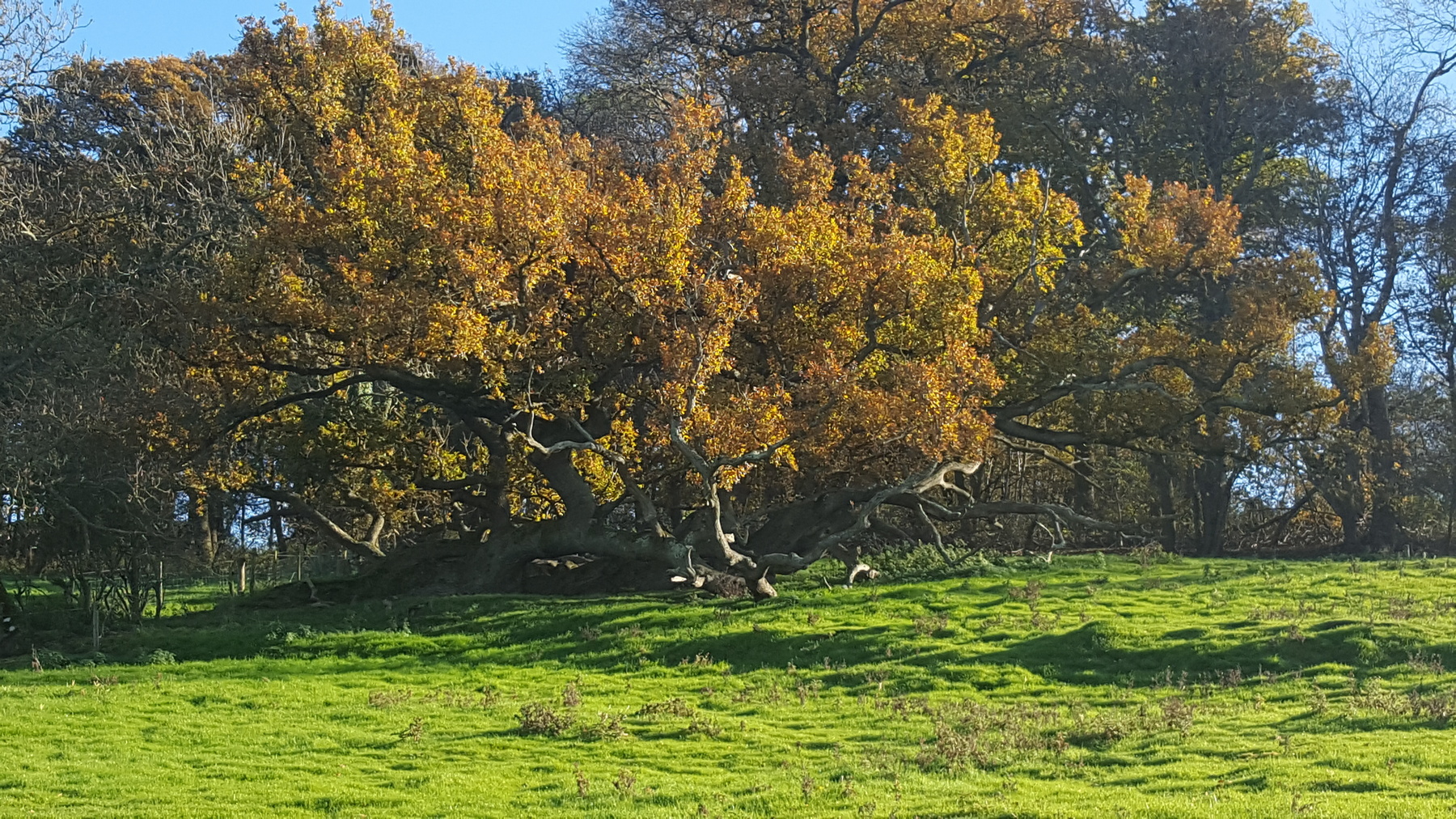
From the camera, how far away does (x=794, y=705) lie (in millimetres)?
16250

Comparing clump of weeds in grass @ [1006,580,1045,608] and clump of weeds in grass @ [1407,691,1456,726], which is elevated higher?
clump of weeds in grass @ [1006,580,1045,608]

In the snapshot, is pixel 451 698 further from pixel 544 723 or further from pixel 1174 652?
pixel 1174 652

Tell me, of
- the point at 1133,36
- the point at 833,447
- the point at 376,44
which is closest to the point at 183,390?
the point at 376,44

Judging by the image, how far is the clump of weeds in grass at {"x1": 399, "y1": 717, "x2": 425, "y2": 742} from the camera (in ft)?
46.9

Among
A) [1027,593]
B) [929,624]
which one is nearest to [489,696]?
[929,624]

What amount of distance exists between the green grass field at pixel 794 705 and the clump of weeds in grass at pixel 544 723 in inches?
1.4

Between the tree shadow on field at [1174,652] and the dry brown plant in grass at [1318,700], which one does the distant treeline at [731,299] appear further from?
the dry brown plant in grass at [1318,700]

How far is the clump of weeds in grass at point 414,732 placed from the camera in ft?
46.9

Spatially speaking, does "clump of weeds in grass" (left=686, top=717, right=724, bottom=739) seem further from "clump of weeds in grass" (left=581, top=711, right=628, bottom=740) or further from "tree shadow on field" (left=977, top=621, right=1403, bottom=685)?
"tree shadow on field" (left=977, top=621, right=1403, bottom=685)

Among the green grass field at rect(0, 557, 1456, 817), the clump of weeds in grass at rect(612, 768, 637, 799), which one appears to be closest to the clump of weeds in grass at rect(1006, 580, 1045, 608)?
the green grass field at rect(0, 557, 1456, 817)

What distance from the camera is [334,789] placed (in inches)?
463

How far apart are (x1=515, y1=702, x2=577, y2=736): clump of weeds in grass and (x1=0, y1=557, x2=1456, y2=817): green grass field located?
0.11ft

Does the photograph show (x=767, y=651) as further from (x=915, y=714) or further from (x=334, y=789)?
(x=334, y=789)

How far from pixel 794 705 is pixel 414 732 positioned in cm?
489
